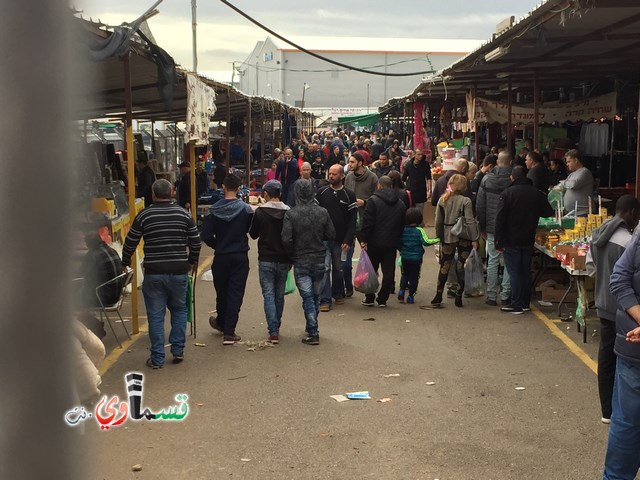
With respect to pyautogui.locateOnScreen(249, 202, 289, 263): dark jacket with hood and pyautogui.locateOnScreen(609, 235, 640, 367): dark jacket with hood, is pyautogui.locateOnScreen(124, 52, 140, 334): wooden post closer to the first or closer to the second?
pyautogui.locateOnScreen(249, 202, 289, 263): dark jacket with hood

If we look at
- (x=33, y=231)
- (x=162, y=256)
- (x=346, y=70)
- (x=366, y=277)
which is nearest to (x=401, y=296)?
(x=366, y=277)

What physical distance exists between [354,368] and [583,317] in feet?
9.34

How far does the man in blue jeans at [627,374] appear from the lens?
4582mm

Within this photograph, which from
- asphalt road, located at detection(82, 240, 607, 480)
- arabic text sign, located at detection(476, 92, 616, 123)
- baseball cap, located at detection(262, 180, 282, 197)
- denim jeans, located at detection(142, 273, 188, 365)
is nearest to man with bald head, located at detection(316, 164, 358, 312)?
asphalt road, located at detection(82, 240, 607, 480)

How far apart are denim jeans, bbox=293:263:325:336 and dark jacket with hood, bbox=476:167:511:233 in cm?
318

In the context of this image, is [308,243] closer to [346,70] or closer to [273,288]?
[273,288]

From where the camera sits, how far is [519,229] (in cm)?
1026

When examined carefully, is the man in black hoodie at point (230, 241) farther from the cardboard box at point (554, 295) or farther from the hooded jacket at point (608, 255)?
the cardboard box at point (554, 295)

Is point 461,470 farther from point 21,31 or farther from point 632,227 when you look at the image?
point 21,31

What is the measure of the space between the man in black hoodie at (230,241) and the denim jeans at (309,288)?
0.61 m

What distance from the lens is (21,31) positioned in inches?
45.3

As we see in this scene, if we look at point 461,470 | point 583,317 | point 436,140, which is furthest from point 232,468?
point 436,140

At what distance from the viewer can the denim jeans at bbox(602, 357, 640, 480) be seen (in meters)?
4.59

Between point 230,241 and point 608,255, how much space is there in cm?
428
